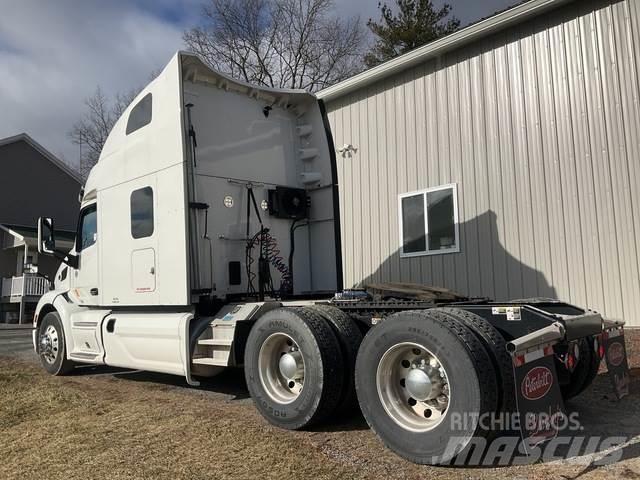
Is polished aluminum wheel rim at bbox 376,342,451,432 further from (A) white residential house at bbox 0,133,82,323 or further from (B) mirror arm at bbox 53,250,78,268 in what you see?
(A) white residential house at bbox 0,133,82,323

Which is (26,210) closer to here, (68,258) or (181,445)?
(68,258)

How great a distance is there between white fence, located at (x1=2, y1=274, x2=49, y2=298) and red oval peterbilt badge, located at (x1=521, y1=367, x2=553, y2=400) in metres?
22.7

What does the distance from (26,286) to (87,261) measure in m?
17.4

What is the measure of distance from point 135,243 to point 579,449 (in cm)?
530

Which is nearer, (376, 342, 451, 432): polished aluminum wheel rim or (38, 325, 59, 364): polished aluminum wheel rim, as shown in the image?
(376, 342, 451, 432): polished aluminum wheel rim

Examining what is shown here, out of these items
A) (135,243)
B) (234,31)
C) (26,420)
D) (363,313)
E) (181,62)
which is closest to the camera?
(363,313)

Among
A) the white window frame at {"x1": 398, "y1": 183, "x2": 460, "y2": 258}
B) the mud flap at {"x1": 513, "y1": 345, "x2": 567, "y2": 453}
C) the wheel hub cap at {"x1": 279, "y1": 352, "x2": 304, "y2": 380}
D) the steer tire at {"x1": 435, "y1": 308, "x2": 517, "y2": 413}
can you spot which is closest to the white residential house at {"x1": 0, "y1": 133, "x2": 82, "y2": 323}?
the white window frame at {"x1": 398, "y1": 183, "x2": 460, "y2": 258}

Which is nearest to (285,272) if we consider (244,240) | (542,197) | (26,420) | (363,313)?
(244,240)

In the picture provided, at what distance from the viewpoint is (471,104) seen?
29.8 ft

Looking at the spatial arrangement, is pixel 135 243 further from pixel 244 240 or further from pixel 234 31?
pixel 234 31

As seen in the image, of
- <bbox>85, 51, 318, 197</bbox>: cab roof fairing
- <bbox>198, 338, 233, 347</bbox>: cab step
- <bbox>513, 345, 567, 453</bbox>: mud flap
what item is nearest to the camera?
<bbox>513, 345, 567, 453</bbox>: mud flap

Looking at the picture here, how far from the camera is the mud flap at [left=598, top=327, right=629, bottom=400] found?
448cm

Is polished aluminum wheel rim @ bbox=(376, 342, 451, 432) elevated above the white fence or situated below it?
below

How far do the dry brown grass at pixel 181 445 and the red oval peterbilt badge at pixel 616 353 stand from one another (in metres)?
1.00
